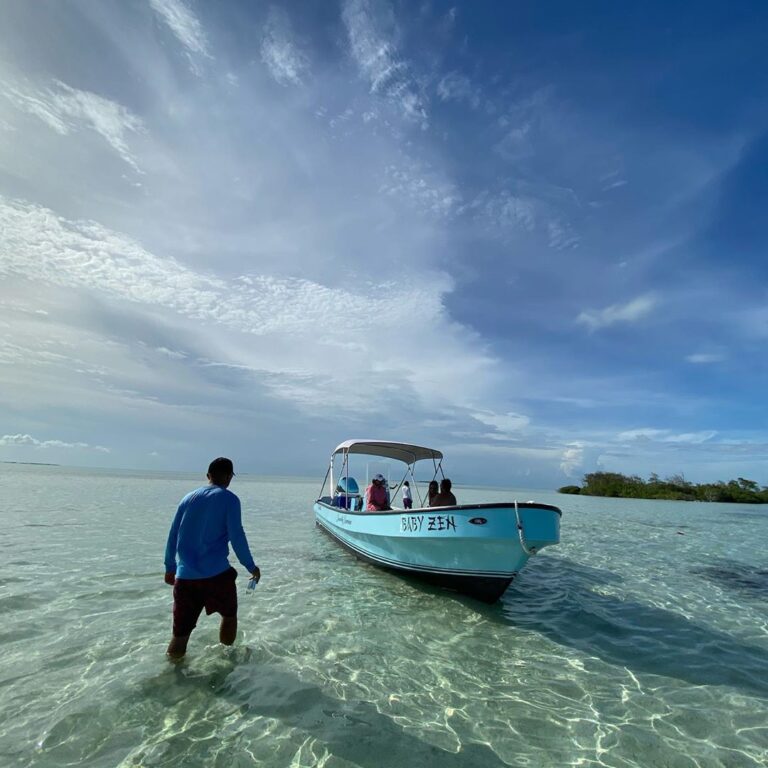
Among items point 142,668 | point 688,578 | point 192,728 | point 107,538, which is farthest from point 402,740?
point 107,538

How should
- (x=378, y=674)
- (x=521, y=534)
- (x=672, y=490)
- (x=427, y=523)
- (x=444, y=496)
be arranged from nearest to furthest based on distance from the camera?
1. (x=378, y=674)
2. (x=521, y=534)
3. (x=427, y=523)
4. (x=444, y=496)
5. (x=672, y=490)

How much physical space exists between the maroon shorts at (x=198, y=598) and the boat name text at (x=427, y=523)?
5041 mm

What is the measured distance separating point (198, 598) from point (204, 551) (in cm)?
64

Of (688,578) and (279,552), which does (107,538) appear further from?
(688,578)

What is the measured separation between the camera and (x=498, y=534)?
927 cm

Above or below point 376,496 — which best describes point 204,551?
below

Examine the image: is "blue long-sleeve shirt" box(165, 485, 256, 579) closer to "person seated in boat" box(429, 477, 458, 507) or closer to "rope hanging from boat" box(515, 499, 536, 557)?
"rope hanging from boat" box(515, 499, 536, 557)

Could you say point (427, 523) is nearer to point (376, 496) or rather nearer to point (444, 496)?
point (444, 496)

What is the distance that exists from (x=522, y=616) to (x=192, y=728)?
7.02m

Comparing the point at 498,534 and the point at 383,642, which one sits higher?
the point at 498,534

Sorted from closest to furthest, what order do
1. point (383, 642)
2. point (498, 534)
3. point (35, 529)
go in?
1. point (383, 642)
2. point (498, 534)
3. point (35, 529)

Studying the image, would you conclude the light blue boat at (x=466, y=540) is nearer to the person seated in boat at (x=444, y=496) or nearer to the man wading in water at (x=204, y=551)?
the person seated in boat at (x=444, y=496)

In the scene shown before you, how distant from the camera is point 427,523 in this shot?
405 inches

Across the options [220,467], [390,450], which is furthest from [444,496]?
[220,467]
